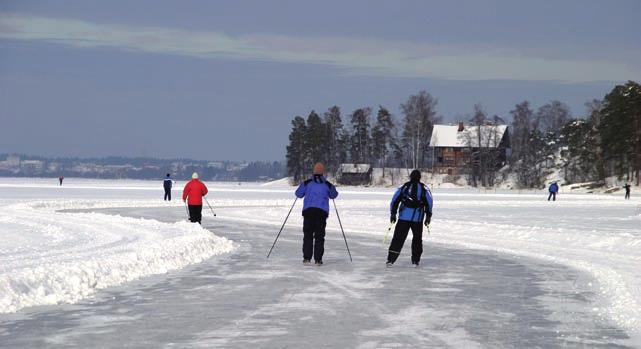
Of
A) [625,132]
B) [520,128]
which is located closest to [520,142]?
[520,128]

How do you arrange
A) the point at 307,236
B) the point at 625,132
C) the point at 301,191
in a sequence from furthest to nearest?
the point at 625,132
the point at 307,236
the point at 301,191

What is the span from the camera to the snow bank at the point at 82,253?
→ 38.7 ft

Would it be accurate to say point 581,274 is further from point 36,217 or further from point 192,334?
point 36,217

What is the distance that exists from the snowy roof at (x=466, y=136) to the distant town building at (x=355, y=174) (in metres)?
10.4

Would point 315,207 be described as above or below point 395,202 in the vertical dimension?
below

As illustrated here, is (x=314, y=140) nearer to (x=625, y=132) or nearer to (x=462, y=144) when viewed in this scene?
(x=462, y=144)

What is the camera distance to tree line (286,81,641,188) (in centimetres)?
10381

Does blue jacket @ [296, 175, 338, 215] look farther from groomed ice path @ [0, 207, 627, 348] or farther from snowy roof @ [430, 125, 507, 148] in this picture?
snowy roof @ [430, 125, 507, 148]

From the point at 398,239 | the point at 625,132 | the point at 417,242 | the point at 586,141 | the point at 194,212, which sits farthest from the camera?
the point at 586,141

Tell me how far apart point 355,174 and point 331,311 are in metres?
132

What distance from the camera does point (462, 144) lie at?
14488 centimetres

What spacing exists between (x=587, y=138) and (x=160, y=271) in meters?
106

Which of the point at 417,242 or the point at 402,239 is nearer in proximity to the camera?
the point at 417,242

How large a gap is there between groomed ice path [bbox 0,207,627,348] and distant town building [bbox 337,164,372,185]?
12055 cm
